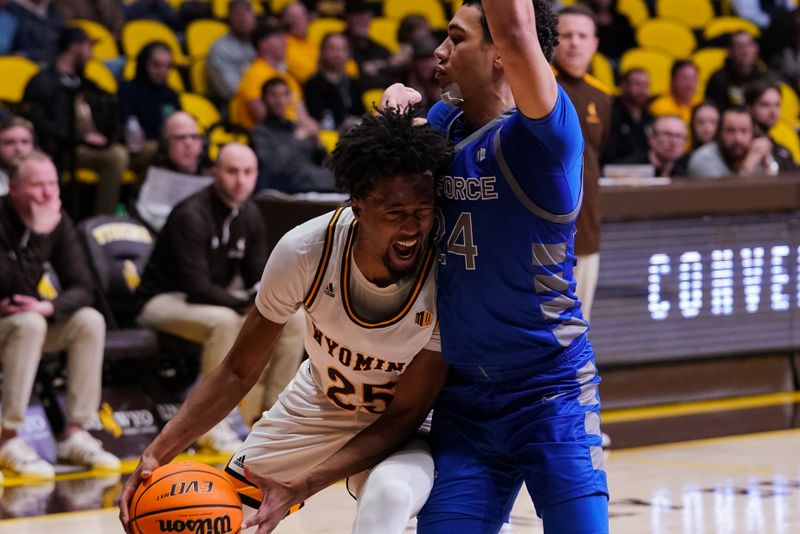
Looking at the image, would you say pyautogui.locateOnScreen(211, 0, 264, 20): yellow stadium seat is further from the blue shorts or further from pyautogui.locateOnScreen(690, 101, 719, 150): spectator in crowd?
the blue shorts

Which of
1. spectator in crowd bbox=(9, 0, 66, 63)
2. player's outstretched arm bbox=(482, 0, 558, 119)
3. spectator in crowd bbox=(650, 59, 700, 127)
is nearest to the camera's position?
player's outstretched arm bbox=(482, 0, 558, 119)

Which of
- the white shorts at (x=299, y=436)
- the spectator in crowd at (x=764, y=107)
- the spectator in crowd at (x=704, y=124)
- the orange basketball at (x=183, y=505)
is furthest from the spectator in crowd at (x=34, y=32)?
the orange basketball at (x=183, y=505)

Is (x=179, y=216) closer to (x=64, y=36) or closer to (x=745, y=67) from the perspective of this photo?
(x=64, y=36)

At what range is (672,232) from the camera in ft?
30.2

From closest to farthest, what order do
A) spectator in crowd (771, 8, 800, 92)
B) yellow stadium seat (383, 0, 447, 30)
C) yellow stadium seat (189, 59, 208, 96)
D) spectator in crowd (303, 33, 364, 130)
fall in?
spectator in crowd (303, 33, 364, 130)
yellow stadium seat (189, 59, 208, 96)
yellow stadium seat (383, 0, 447, 30)
spectator in crowd (771, 8, 800, 92)

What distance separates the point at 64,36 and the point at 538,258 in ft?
25.4

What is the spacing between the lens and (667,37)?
Answer: 15812mm

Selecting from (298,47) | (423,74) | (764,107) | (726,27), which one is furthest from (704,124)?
(726,27)

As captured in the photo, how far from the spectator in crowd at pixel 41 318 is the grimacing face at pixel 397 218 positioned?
4.07m

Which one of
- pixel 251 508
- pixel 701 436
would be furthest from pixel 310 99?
pixel 251 508

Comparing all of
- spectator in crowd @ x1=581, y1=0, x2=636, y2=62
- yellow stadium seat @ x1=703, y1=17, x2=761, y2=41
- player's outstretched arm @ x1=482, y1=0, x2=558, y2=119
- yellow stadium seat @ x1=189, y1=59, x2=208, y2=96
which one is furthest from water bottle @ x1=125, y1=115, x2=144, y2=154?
player's outstretched arm @ x1=482, y1=0, x2=558, y2=119

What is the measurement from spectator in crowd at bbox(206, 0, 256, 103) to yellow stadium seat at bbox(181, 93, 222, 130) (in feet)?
0.89

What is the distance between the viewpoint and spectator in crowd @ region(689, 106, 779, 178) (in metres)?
10.5

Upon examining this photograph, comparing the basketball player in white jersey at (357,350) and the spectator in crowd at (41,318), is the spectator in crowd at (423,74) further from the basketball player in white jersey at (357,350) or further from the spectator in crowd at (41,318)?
the basketball player in white jersey at (357,350)
